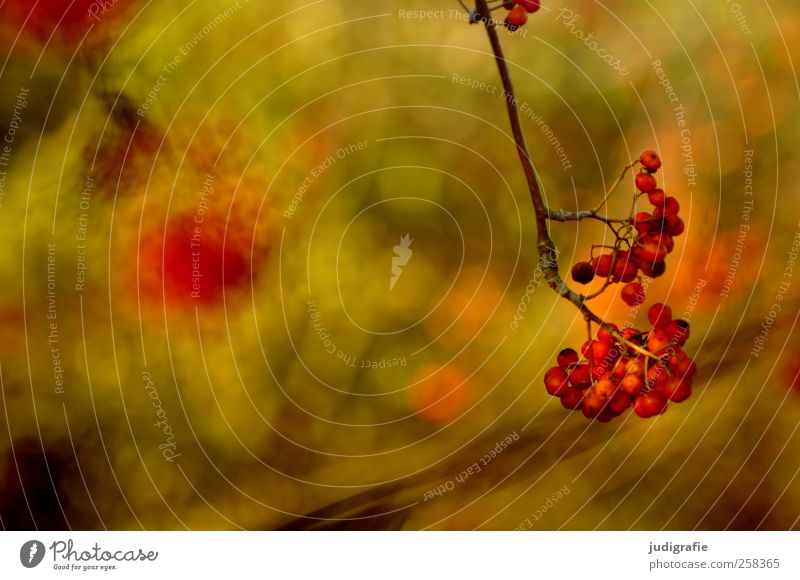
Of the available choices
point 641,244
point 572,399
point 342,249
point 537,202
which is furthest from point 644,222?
point 342,249

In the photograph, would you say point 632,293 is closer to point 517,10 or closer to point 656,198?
point 656,198

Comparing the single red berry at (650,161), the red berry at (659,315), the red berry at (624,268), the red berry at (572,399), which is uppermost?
the single red berry at (650,161)

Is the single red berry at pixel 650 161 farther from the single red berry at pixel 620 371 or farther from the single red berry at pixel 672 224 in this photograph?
the single red berry at pixel 620 371

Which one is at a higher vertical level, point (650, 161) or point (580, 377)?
point (650, 161)

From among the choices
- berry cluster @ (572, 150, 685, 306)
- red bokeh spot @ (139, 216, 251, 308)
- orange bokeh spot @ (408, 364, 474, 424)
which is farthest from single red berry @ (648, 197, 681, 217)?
red bokeh spot @ (139, 216, 251, 308)

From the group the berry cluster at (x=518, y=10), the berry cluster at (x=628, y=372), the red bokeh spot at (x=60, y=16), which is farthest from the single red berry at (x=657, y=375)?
the red bokeh spot at (x=60, y=16)

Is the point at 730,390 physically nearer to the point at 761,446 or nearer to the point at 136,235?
the point at 761,446

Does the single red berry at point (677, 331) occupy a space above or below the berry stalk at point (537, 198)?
below
